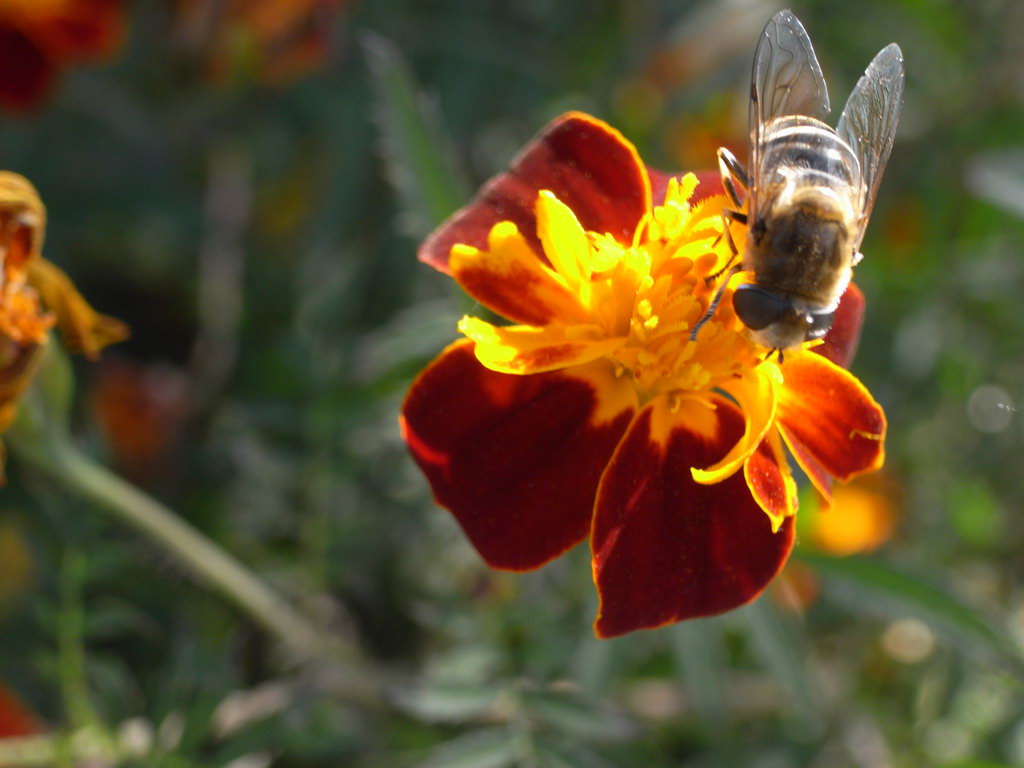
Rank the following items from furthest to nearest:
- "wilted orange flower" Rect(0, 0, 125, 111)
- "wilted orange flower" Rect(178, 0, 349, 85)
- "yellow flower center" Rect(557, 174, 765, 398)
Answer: "wilted orange flower" Rect(178, 0, 349, 85) < "wilted orange flower" Rect(0, 0, 125, 111) < "yellow flower center" Rect(557, 174, 765, 398)

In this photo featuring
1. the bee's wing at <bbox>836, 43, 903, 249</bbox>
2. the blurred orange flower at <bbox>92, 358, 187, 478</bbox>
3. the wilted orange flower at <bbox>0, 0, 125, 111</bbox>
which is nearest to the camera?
the bee's wing at <bbox>836, 43, 903, 249</bbox>

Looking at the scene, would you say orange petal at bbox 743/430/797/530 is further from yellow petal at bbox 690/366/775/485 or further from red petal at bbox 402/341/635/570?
red petal at bbox 402/341/635/570

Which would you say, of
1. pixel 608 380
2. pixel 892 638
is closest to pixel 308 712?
pixel 608 380

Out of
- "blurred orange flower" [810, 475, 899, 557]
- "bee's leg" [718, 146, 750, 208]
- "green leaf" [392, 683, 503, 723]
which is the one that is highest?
"bee's leg" [718, 146, 750, 208]

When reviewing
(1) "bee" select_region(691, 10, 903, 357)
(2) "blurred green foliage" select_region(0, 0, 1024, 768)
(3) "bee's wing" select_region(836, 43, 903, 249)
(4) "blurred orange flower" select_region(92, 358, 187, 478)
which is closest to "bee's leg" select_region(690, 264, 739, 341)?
A: (1) "bee" select_region(691, 10, 903, 357)

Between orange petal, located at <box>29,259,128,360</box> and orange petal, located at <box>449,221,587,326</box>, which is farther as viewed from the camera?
orange petal, located at <box>29,259,128,360</box>

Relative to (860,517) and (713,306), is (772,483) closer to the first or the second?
(713,306)

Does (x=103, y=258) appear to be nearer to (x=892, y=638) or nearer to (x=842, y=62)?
(x=842, y=62)
